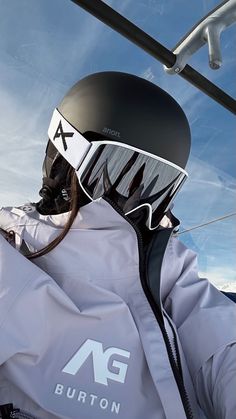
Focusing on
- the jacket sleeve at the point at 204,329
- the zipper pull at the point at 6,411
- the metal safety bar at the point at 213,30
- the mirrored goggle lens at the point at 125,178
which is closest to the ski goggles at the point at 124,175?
the mirrored goggle lens at the point at 125,178

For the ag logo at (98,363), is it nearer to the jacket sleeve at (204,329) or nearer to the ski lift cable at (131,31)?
the jacket sleeve at (204,329)

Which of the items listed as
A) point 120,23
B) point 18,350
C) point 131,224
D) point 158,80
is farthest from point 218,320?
point 158,80

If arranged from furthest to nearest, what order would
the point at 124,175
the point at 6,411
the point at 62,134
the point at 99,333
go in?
1. the point at 62,134
2. the point at 124,175
3. the point at 99,333
4. the point at 6,411

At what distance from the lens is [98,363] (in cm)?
72

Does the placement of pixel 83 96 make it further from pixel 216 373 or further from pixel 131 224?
pixel 216 373

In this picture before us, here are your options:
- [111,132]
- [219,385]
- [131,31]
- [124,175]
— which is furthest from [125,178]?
[219,385]

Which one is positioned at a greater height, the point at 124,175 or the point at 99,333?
the point at 124,175

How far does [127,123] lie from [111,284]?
375 mm

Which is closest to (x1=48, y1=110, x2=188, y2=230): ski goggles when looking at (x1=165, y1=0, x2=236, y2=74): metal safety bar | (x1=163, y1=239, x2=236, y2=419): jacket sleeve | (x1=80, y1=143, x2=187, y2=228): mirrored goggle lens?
(x1=80, y1=143, x2=187, y2=228): mirrored goggle lens

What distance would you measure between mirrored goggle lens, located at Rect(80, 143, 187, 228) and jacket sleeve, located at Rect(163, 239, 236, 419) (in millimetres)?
117

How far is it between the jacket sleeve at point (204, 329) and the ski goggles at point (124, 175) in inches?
4.3

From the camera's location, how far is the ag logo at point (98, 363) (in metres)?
0.72

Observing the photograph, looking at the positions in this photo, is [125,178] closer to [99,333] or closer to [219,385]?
[99,333]

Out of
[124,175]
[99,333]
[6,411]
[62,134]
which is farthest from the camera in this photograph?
[62,134]
